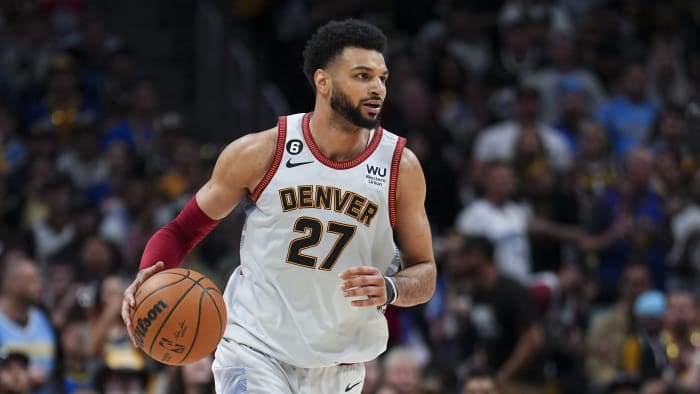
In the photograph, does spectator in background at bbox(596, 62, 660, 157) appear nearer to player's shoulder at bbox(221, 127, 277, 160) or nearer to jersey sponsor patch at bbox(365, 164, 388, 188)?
jersey sponsor patch at bbox(365, 164, 388, 188)

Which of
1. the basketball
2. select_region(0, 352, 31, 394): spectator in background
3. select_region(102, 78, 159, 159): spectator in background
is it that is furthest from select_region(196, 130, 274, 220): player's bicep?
select_region(102, 78, 159, 159): spectator in background

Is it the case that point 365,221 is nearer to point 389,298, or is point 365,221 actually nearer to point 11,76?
point 389,298

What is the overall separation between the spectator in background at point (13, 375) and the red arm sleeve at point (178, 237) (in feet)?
11.6

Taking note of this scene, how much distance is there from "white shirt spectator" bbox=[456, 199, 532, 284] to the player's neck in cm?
526

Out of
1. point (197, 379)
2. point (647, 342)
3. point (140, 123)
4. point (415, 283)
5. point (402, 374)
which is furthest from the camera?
point (140, 123)

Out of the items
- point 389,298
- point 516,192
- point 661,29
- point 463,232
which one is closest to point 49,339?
point 463,232

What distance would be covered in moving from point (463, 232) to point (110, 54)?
17.5 feet

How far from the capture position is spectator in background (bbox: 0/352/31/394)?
29.9 ft

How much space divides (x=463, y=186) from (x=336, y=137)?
6.64 meters

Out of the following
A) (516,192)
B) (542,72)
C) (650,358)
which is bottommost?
(650,358)

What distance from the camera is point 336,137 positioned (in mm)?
5957

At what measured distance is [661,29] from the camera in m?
13.9

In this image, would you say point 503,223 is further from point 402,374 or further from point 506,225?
point 402,374

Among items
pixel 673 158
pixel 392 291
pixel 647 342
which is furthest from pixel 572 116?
pixel 392 291
